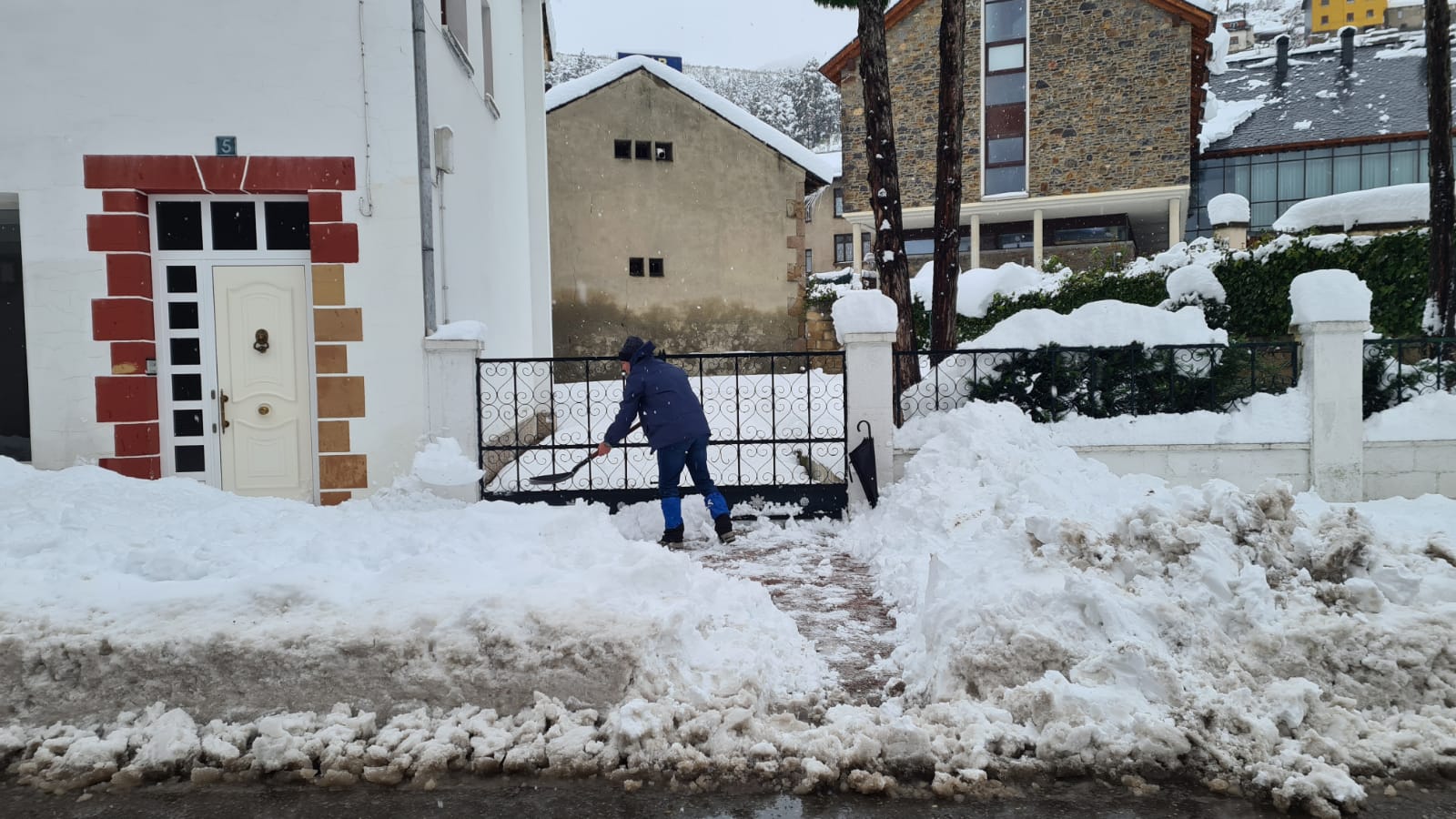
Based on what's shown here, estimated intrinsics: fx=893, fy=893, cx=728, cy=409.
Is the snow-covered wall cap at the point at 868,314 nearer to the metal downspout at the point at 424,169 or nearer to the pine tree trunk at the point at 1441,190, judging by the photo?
the metal downspout at the point at 424,169

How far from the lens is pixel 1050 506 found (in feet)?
19.3

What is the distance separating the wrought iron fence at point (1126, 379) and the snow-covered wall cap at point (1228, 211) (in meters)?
10.6

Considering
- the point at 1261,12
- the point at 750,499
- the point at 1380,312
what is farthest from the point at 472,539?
the point at 1261,12

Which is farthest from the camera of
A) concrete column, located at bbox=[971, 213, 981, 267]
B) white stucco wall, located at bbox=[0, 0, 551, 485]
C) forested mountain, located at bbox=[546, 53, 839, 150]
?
forested mountain, located at bbox=[546, 53, 839, 150]

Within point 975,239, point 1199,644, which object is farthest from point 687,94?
point 1199,644

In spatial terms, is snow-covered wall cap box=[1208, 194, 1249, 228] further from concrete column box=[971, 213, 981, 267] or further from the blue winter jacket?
the blue winter jacket

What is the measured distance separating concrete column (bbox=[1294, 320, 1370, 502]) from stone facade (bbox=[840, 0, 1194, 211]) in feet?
58.5

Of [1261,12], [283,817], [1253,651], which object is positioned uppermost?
[1261,12]

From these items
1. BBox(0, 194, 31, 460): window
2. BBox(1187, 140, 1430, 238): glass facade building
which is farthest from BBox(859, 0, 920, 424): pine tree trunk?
BBox(1187, 140, 1430, 238): glass facade building

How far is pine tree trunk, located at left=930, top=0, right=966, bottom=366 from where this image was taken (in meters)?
9.73

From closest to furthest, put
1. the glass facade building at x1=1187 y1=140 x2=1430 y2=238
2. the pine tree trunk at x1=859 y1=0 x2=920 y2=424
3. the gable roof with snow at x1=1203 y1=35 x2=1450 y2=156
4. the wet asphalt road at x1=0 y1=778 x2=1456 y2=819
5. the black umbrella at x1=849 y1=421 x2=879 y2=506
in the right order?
1. the wet asphalt road at x1=0 y1=778 x2=1456 y2=819
2. the black umbrella at x1=849 y1=421 x2=879 y2=506
3. the pine tree trunk at x1=859 y1=0 x2=920 y2=424
4. the glass facade building at x1=1187 y1=140 x2=1430 y2=238
5. the gable roof with snow at x1=1203 y1=35 x2=1450 y2=156

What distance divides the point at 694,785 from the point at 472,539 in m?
2.46

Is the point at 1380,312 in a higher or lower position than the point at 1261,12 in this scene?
lower

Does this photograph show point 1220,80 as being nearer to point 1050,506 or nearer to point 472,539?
point 1050,506
